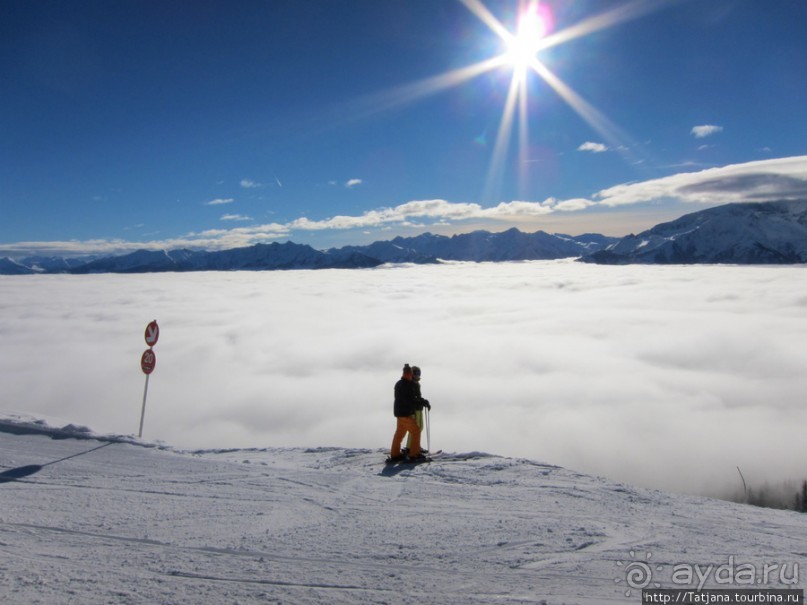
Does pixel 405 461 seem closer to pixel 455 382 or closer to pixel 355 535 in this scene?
pixel 355 535

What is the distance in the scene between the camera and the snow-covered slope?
379cm

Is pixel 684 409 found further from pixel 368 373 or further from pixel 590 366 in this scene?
pixel 368 373

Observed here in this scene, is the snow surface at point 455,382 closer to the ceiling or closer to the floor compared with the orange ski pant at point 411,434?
closer to the floor

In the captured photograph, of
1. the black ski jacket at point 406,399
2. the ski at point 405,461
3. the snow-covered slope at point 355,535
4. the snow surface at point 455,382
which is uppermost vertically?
the black ski jacket at point 406,399

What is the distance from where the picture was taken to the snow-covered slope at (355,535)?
3.79m

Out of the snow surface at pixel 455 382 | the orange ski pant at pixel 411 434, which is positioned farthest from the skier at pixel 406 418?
the snow surface at pixel 455 382

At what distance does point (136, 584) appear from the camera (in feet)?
12.3

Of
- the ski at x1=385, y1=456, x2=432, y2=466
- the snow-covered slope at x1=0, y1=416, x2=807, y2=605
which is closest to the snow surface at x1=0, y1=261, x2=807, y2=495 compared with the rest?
the snow-covered slope at x1=0, y1=416, x2=807, y2=605

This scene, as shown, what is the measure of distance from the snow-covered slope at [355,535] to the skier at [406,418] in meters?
0.57

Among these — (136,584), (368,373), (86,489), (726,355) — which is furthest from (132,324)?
(726,355)

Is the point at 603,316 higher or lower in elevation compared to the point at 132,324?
higher

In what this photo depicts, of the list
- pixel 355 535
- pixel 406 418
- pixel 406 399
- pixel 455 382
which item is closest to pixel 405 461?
pixel 406 418

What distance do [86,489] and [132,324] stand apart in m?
40.7

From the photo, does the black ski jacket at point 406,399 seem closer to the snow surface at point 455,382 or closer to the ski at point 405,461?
the ski at point 405,461
